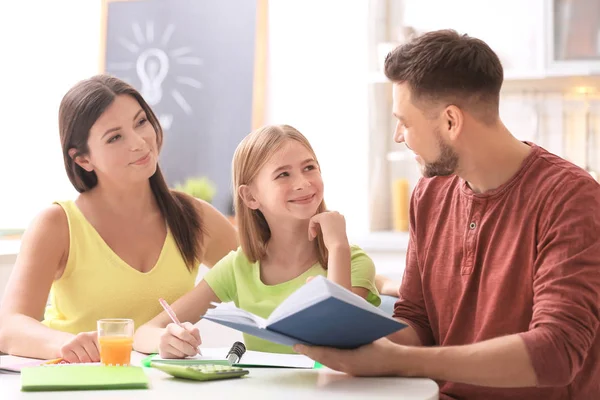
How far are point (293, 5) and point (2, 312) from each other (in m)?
3.03

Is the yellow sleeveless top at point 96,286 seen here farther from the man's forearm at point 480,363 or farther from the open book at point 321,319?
the man's forearm at point 480,363

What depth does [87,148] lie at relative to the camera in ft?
7.86

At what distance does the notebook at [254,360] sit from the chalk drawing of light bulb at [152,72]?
3395 millimetres

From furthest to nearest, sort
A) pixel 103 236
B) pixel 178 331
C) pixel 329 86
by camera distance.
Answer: pixel 329 86, pixel 103 236, pixel 178 331

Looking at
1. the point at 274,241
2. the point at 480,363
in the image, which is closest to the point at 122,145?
the point at 274,241

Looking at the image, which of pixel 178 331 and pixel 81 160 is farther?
pixel 81 160

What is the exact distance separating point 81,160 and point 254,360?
0.98 metres

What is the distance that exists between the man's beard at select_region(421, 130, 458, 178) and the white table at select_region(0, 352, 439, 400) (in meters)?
0.47

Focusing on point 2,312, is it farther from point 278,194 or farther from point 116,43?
point 116,43

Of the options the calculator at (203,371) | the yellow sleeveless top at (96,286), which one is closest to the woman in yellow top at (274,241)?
Result: the yellow sleeveless top at (96,286)

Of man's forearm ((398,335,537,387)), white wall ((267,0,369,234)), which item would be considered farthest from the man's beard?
white wall ((267,0,369,234))

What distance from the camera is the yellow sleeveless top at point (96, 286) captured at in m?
2.34

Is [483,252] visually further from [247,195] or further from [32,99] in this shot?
[32,99]

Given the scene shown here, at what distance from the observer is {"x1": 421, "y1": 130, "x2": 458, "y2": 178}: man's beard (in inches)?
70.2
